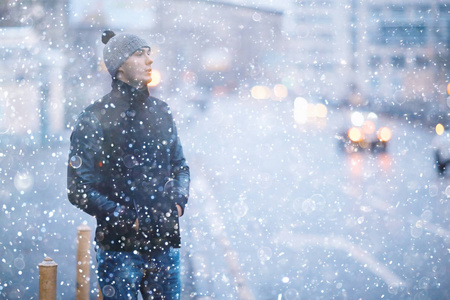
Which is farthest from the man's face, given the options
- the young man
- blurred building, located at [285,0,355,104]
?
blurred building, located at [285,0,355,104]

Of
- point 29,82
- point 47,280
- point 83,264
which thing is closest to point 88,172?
point 47,280

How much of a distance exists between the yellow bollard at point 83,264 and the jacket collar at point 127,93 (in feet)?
5.57

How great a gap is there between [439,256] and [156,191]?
494cm

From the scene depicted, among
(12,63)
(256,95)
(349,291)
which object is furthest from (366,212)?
(256,95)

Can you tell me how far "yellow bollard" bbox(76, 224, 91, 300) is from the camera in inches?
166

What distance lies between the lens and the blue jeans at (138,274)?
112 inches

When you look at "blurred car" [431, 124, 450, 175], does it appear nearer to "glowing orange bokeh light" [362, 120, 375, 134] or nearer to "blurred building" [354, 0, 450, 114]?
"glowing orange bokeh light" [362, 120, 375, 134]

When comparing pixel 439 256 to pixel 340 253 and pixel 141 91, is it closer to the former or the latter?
pixel 340 253

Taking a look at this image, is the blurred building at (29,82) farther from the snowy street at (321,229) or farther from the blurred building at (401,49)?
the blurred building at (401,49)

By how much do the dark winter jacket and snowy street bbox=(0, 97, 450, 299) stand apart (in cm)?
260

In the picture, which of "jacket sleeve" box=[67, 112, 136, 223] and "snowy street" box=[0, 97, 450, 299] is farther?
"snowy street" box=[0, 97, 450, 299]

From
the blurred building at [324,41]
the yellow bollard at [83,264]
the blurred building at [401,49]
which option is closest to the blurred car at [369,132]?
the yellow bollard at [83,264]

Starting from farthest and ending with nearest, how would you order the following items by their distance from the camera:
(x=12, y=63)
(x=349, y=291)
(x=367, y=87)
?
(x=367, y=87), (x=12, y=63), (x=349, y=291)

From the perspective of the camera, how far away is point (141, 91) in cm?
300
